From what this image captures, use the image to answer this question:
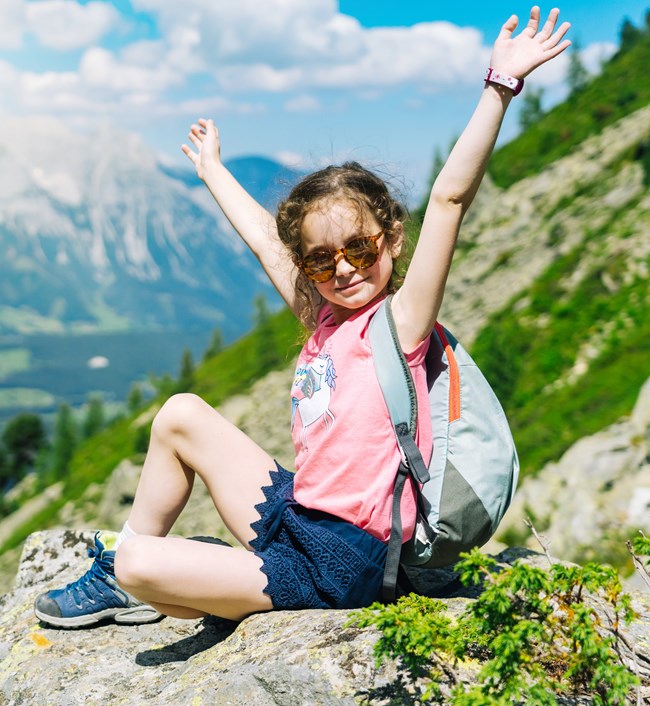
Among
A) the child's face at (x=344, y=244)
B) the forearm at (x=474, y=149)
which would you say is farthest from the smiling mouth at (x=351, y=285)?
the forearm at (x=474, y=149)

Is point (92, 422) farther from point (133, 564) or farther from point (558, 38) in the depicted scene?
point (558, 38)

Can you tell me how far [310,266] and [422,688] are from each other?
2.50 metres

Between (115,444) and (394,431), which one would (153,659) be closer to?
(394,431)

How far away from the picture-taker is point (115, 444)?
88062 millimetres

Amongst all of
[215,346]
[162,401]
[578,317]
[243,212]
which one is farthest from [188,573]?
[215,346]

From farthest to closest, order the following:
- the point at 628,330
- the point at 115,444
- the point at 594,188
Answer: the point at 115,444, the point at 594,188, the point at 628,330

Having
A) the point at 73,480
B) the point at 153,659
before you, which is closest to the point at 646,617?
the point at 153,659

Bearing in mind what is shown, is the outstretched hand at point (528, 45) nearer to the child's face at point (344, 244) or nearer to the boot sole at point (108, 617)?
the child's face at point (344, 244)

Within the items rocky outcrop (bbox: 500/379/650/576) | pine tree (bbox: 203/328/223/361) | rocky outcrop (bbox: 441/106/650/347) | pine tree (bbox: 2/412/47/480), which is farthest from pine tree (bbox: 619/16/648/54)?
pine tree (bbox: 2/412/47/480)

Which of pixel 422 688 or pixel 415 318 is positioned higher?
pixel 415 318

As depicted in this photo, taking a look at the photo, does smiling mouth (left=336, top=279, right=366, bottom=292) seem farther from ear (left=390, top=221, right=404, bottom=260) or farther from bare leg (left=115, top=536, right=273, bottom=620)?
bare leg (left=115, top=536, right=273, bottom=620)

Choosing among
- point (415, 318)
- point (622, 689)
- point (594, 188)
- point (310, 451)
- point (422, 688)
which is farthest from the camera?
point (594, 188)

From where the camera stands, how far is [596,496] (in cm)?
1103

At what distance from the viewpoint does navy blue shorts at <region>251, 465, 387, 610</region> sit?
436cm
